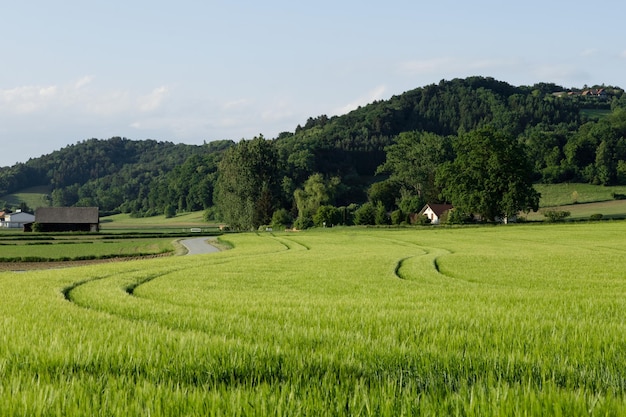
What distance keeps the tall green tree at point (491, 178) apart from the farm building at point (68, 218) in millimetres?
79697

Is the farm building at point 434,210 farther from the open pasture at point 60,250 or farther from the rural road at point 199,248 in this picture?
the open pasture at point 60,250

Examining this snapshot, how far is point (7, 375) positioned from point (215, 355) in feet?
6.29

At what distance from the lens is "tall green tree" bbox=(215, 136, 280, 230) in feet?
407

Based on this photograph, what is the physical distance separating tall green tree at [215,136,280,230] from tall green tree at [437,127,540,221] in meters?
40.8

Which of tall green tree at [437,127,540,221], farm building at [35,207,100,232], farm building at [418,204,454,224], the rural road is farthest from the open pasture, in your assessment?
farm building at [418,204,454,224]

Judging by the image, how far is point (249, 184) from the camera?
12619 centimetres

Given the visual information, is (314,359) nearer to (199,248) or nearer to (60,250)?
(199,248)

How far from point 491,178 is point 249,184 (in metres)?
52.3

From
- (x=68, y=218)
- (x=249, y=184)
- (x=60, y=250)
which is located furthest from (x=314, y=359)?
(x=68, y=218)

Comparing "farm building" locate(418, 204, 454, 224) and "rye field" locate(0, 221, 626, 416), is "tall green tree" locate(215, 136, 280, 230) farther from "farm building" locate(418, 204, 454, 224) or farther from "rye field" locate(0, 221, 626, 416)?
"rye field" locate(0, 221, 626, 416)

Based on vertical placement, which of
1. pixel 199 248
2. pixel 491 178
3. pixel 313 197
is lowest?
pixel 199 248

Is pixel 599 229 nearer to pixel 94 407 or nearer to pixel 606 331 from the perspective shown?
pixel 606 331

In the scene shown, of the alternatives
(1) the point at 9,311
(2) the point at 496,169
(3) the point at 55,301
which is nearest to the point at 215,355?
(1) the point at 9,311

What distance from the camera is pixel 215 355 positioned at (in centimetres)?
593
